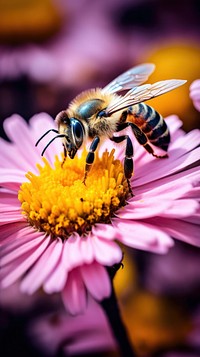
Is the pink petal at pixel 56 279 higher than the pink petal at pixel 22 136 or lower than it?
lower

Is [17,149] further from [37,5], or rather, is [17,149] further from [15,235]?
[37,5]

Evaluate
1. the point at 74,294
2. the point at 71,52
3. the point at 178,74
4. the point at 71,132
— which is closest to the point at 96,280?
the point at 74,294

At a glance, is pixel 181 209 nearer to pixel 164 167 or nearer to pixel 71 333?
pixel 164 167

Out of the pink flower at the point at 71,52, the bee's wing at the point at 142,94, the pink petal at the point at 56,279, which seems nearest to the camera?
the pink petal at the point at 56,279

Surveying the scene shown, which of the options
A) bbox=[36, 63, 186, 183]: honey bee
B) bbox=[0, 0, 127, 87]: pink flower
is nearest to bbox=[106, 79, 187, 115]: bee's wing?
bbox=[36, 63, 186, 183]: honey bee

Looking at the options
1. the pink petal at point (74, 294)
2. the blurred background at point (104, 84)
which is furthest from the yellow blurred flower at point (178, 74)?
the pink petal at point (74, 294)

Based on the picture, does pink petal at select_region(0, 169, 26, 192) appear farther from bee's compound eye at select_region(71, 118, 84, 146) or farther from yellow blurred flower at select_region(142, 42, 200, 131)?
yellow blurred flower at select_region(142, 42, 200, 131)

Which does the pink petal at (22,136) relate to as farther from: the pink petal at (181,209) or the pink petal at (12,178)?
the pink petal at (181,209)
